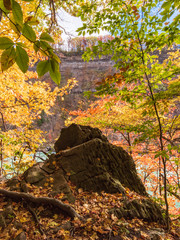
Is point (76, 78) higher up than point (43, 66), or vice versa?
point (76, 78)

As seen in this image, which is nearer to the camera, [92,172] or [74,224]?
[74,224]

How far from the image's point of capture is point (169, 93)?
2.38 m

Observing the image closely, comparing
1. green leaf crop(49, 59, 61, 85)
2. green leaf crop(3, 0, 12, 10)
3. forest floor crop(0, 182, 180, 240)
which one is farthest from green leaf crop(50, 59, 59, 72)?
forest floor crop(0, 182, 180, 240)

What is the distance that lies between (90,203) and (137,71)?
3.51m

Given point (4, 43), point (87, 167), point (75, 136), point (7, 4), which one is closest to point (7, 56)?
point (4, 43)

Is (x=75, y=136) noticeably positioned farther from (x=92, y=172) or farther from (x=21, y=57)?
(x=21, y=57)

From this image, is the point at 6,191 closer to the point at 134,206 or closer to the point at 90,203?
the point at 90,203

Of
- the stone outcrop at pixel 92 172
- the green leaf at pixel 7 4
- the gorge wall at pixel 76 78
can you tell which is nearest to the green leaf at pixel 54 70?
the green leaf at pixel 7 4

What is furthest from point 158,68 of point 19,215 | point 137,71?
point 19,215

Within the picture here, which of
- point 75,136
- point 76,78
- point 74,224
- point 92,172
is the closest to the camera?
point 74,224

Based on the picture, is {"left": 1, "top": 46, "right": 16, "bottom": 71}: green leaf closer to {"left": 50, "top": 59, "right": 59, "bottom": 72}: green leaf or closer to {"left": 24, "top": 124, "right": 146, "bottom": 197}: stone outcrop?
{"left": 50, "top": 59, "right": 59, "bottom": 72}: green leaf

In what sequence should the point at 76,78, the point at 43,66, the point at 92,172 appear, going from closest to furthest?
the point at 43,66, the point at 92,172, the point at 76,78

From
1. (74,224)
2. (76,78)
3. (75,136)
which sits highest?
(76,78)

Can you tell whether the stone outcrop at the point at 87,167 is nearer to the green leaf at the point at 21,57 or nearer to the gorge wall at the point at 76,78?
the green leaf at the point at 21,57
